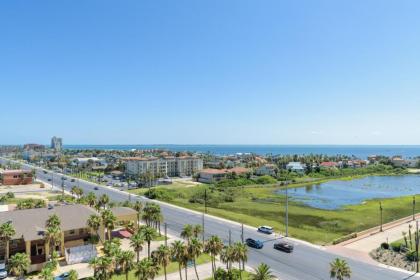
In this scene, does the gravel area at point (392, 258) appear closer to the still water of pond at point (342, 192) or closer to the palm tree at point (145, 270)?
the palm tree at point (145, 270)

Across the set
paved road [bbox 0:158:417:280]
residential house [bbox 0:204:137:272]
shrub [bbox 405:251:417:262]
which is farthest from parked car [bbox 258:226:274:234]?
residential house [bbox 0:204:137:272]

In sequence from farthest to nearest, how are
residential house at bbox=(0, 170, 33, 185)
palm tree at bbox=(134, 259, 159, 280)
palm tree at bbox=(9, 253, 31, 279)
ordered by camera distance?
residential house at bbox=(0, 170, 33, 185)
palm tree at bbox=(9, 253, 31, 279)
palm tree at bbox=(134, 259, 159, 280)

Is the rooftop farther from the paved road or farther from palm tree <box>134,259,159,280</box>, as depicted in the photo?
palm tree <box>134,259,159,280</box>

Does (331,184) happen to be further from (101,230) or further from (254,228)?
(101,230)

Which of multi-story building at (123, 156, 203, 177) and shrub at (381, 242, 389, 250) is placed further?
multi-story building at (123, 156, 203, 177)

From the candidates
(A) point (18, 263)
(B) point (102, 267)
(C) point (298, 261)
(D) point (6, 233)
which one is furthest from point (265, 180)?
(B) point (102, 267)

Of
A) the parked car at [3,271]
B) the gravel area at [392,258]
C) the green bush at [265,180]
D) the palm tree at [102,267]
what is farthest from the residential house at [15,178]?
the gravel area at [392,258]

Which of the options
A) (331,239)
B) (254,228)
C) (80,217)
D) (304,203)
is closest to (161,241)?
(80,217)
